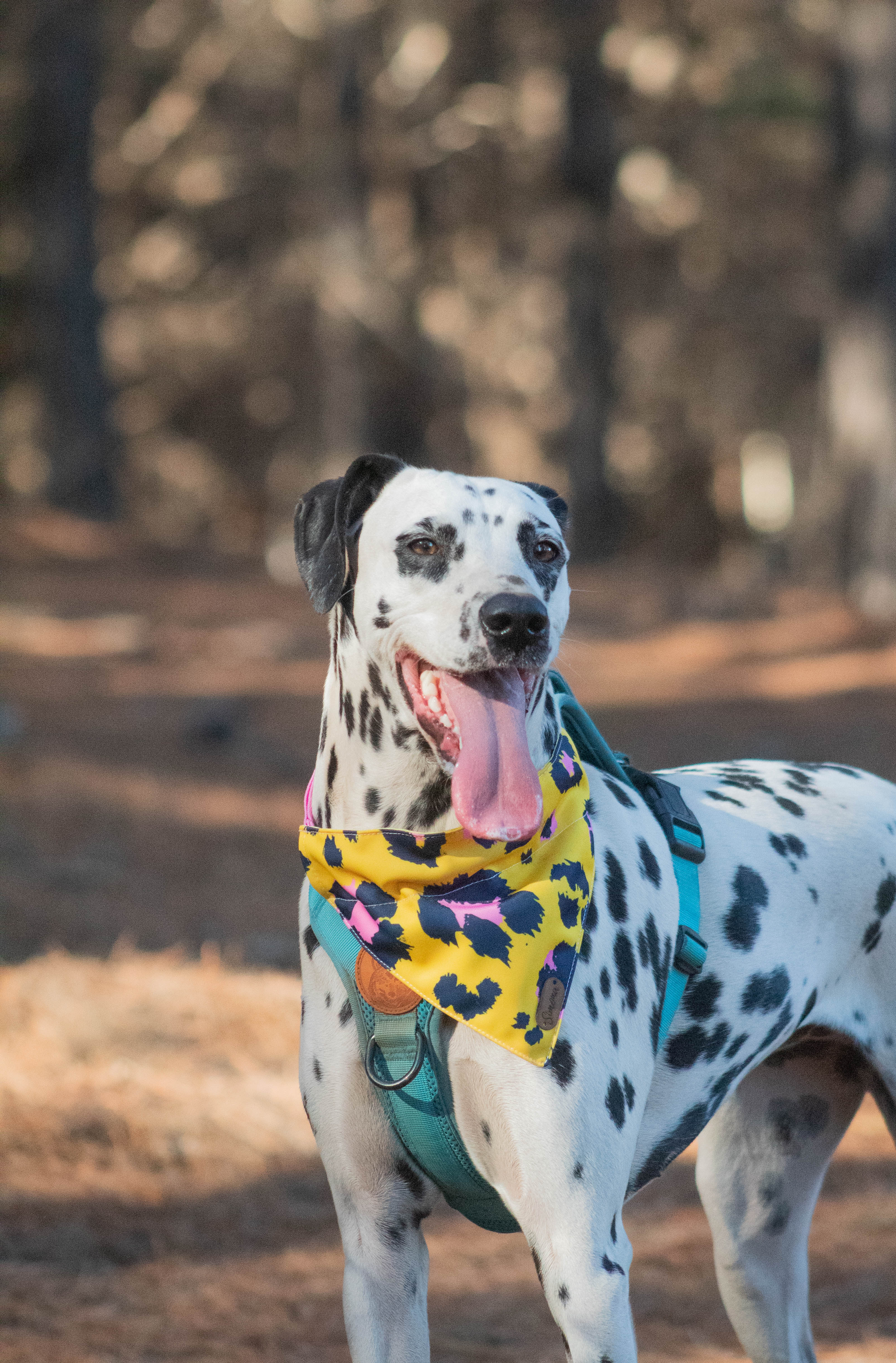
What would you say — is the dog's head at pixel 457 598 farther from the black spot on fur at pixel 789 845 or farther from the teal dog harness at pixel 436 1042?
the black spot on fur at pixel 789 845

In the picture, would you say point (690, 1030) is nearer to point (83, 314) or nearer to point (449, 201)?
point (83, 314)

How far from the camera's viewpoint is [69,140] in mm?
17953

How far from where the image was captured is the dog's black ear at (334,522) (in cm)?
327

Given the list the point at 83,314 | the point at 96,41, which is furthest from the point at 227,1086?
the point at 96,41

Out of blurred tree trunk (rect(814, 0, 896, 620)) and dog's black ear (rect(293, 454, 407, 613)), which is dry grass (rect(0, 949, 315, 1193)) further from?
blurred tree trunk (rect(814, 0, 896, 620))

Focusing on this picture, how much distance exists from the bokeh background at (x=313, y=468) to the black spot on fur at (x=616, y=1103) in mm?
1118

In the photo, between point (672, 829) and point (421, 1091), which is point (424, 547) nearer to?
point (672, 829)

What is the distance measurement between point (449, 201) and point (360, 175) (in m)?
9.73

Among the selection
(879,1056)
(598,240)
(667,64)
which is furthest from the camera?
(667,64)

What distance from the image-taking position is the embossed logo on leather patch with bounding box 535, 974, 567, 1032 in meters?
2.98

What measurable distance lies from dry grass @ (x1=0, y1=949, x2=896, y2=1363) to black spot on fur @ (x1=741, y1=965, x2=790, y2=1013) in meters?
1.40

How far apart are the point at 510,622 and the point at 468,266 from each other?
26.7 m

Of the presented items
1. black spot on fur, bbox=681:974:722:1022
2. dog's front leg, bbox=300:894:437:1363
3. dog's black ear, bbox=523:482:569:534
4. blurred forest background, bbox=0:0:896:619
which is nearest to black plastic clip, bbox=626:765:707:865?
black spot on fur, bbox=681:974:722:1022

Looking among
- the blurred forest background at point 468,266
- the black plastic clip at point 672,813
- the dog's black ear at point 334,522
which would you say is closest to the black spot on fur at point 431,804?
the dog's black ear at point 334,522
